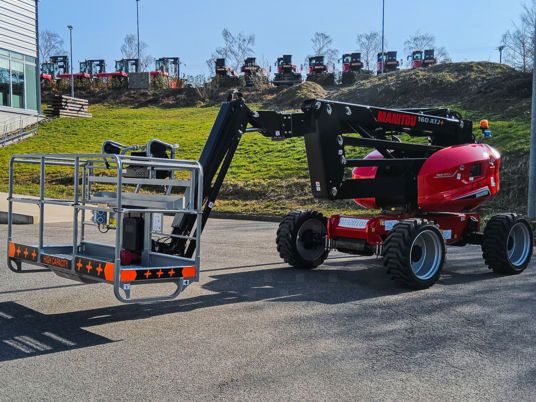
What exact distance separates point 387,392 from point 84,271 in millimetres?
3150

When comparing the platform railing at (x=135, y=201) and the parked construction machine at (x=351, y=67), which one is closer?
the platform railing at (x=135, y=201)

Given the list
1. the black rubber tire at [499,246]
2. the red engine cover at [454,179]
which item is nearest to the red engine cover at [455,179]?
the red engine cover at [454,179]

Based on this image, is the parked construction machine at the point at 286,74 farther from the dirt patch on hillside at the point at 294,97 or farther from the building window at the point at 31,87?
the building window at the point at 31,87

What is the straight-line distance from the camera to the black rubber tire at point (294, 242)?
972cm

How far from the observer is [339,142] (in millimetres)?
9172

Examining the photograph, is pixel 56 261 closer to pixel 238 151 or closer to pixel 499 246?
pixel 499 246

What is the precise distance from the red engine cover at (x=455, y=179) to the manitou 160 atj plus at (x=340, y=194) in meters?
0.02

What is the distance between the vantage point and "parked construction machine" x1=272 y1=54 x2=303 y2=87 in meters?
50.4

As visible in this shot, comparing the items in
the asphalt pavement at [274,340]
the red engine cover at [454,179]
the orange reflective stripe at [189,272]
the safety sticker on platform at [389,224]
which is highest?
the red engine cover at [454,179]

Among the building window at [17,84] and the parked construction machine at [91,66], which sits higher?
the parked construction machine at [91,66]

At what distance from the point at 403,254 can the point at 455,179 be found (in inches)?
78.3

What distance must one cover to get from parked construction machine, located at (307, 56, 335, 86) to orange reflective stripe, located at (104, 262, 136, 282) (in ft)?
146

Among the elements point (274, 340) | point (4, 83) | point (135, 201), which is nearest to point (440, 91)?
point (4, 83)

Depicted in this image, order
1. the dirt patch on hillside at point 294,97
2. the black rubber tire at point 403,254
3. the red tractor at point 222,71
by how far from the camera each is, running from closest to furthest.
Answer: the black rubber tire at point 403,254 → the dirt patch on hillside at point 294,97 → the red tractor at point 222,71
